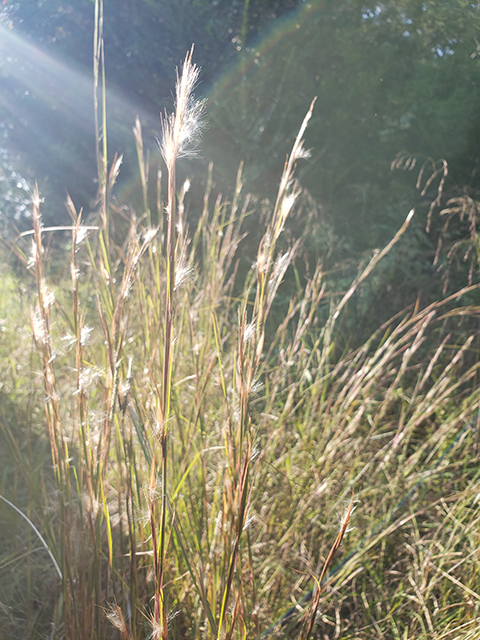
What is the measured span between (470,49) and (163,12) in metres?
2.29

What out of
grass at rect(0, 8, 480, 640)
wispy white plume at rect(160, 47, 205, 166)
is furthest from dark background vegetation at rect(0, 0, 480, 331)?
wispy white plume at rect(160, 47, 205, 166)

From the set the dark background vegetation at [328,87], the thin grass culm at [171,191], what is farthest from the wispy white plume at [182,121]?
the dark background vegetation at [328,87]

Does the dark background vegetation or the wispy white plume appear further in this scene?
the dark background vegetation

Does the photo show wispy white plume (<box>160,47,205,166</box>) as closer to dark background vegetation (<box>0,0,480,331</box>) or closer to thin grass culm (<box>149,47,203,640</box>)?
thin grass culm (<box>149,47,203,640</box>)

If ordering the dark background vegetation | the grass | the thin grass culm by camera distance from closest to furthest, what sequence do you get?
the thin grass culm
the grass
the dark background vegetation

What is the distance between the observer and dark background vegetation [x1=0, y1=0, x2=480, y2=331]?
310 cm

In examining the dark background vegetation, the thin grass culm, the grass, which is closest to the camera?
the thin grass culm

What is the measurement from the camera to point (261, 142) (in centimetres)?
351

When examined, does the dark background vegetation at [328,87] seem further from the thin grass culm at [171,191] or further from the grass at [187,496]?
the thin grass culm at [171,191]

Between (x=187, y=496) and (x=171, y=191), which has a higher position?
(x=171, y=191)

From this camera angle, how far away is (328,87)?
3.36 meters

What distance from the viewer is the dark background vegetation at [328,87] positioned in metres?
3.10

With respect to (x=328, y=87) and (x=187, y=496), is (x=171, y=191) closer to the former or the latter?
(x=187, y=496)

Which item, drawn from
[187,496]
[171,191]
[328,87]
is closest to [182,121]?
[171,191]
